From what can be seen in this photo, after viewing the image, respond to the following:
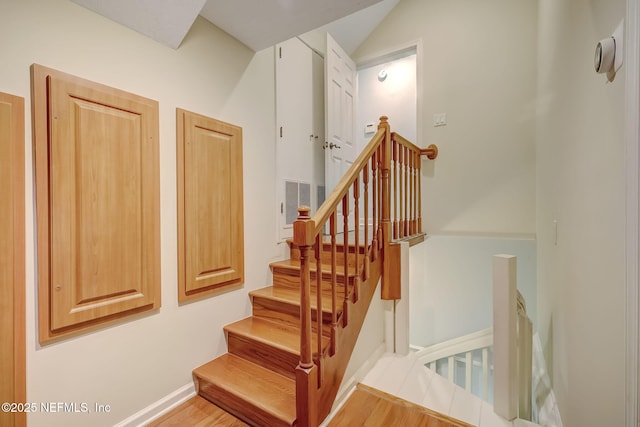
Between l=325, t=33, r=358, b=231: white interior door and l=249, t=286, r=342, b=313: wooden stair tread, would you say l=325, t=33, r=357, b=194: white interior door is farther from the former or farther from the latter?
l=249, t=286, r=342, b=313: wooden stair tread

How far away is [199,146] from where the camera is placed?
1.86m

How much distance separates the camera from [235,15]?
1861 mm

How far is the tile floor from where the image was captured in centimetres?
157

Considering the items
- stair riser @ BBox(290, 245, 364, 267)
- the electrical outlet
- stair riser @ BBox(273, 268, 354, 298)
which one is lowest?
stair riser @ BBox(273, 268, 354, 298)

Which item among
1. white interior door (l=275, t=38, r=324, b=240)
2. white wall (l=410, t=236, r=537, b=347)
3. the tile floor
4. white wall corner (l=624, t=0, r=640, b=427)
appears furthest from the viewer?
white wall (l=410, t=236, r=537, b=347)

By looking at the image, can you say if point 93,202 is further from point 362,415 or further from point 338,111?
point 338,111

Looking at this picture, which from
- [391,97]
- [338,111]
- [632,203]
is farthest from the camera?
[391,97]

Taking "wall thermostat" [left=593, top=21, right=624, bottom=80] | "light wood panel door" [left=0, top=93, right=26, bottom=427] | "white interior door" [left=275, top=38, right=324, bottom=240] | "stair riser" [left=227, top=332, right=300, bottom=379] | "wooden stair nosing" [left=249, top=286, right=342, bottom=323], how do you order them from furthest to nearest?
"white interior door" [left=275, top=38, right=324, bottom=240] → "wooden stair nosing" [left=249, top=286, right=342, bottom=323] → "stair riser" [left=227, top=332, right=300, bottom=379] → "light wood panel door" [left=0, top=93, right=26, bottom=427] → "wall thermostat" [left=593, top=21, right=624, bottom=80]

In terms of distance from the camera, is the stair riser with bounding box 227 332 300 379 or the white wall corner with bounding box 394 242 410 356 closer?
the stair riser with bounding box 227 332 300 379

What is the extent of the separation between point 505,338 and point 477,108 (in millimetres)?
2252

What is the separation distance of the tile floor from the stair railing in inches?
15.3

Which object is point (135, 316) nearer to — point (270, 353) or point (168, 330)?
point (168, 330)

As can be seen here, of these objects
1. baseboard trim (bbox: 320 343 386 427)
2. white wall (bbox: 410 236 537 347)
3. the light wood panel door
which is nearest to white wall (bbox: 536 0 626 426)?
white wall (bbox: 410 236 537 347)

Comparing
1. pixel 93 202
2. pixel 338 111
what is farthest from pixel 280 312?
pixel 338 111
